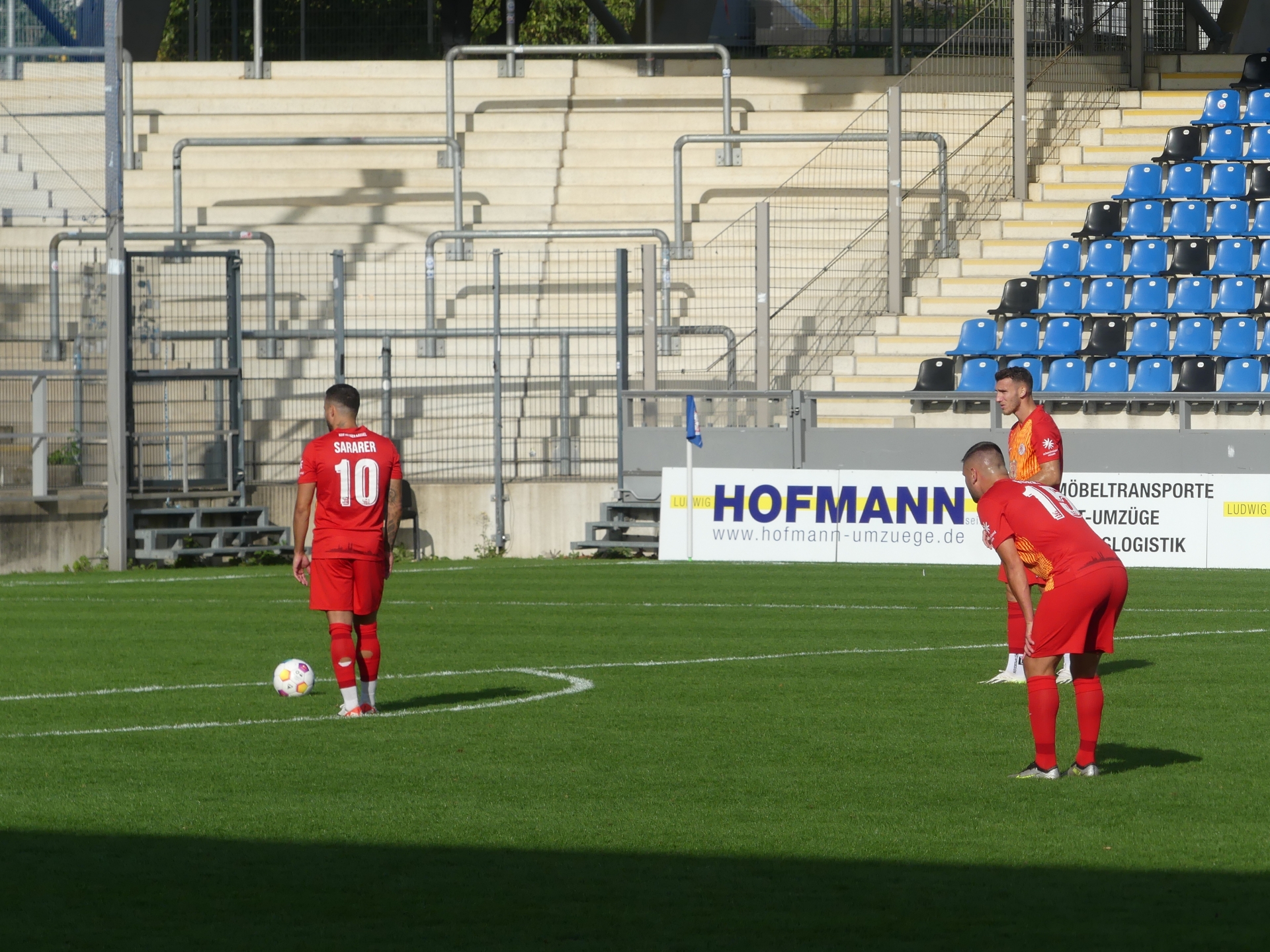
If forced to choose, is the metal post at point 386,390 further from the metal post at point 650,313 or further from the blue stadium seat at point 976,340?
the blue stadium seat at point 976,340

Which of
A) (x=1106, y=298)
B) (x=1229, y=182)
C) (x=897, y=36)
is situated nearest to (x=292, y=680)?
(x=1106, y=298)

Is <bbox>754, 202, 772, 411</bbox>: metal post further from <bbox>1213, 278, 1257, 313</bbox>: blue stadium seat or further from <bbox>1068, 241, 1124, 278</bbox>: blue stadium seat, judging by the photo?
<bbox>1213, 278, 1257, 313</bbox>: blue stadium seat

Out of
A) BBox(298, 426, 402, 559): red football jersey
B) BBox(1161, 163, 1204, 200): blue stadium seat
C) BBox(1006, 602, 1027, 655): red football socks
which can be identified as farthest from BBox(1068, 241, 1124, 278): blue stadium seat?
BBox(298, 426, 402, 559): red football jersey

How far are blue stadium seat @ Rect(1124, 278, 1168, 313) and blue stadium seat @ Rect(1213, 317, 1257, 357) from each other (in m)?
1.00

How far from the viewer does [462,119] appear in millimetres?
30500

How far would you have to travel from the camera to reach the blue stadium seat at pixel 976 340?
24.7 metres

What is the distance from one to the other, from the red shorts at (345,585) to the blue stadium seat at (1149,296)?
17.0 metres

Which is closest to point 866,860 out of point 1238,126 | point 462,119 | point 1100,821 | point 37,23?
point 1100,821

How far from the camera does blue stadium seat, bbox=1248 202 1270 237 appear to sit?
25.4 metres

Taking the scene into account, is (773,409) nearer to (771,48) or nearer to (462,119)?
(462,119)

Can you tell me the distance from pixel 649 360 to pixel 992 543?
14834 mm

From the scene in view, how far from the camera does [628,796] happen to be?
26.2 ft

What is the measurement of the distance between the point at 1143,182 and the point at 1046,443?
1637 cm

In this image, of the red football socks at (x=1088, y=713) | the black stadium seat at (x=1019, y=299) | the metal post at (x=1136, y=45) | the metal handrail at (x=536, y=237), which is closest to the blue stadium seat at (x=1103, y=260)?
the black stadium seat at (x=1019, y=299)
